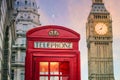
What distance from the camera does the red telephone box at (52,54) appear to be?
9586mm

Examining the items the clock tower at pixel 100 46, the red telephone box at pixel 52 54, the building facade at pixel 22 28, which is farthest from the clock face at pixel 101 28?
the red telephone box at pixel 52 54

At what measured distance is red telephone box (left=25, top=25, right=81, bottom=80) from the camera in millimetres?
9586

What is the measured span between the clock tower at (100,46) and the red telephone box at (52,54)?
10138 centimetres

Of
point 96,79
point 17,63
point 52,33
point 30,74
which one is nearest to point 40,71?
point 30,74

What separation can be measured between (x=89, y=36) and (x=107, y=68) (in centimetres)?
940

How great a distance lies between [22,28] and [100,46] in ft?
182

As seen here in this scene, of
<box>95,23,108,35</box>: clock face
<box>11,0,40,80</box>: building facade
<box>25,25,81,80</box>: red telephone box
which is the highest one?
<box>95,23,108,35</box>: clock face

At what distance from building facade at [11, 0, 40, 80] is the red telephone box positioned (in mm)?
41740

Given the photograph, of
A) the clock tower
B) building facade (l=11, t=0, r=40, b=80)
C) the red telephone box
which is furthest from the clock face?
the red telephone box

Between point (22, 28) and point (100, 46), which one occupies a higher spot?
point (100, 46)

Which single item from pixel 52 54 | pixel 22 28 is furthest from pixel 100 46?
pixel 52 54

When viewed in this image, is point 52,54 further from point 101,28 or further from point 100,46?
point 101,28

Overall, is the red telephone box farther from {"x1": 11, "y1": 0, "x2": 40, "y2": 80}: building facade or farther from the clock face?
the clock face

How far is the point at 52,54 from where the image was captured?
9.73m
